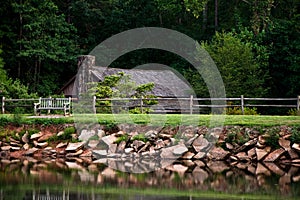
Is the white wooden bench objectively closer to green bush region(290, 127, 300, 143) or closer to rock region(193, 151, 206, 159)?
rock region(193, 151, 206, 159)

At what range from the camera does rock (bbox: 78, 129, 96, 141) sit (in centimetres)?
2706

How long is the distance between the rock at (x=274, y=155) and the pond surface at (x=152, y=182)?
0.93m

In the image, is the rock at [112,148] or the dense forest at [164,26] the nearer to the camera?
the rock at [112,148]

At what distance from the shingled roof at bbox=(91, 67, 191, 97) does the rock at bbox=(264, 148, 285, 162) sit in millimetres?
14210

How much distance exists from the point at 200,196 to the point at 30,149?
13706 mm

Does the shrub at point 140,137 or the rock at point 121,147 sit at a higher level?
the shrub at point 140,137

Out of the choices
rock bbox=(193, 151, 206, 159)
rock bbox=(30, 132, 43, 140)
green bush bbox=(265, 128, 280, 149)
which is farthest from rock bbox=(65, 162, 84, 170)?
green bush bbox=(265, 128, 280, 149)

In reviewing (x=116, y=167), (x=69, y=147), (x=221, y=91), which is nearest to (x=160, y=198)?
A: (x=116, y=167)

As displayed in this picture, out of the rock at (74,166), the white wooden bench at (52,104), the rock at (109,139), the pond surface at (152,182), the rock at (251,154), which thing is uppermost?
the white wooden bench at (52,104)

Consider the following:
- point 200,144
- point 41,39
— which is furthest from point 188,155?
point 41,39

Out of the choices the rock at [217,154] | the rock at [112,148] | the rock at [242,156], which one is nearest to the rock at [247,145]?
the rock at [242,156]

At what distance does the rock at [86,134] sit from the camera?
1065 inches

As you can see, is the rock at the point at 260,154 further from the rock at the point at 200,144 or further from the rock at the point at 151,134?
the rock at the point at 151,134

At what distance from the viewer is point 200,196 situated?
15305mm
